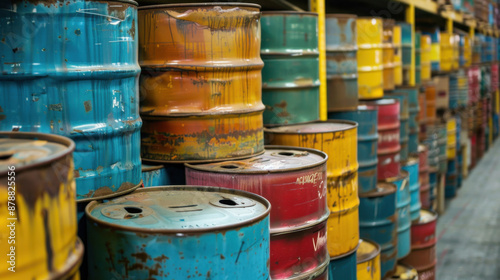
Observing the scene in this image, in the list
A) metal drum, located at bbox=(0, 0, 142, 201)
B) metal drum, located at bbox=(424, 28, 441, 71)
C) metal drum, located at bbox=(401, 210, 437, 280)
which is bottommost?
metal drum, located at bbox=(401, 210, 437, 280)

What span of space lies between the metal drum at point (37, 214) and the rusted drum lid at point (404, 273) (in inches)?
158

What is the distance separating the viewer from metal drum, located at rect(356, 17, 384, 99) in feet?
17.0

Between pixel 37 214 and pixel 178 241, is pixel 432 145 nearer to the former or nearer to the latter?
pixel 178 241

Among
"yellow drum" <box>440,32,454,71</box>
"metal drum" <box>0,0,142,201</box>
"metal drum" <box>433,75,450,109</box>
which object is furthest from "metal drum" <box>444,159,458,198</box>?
"metal drum" <box>0,0,142,201</box>

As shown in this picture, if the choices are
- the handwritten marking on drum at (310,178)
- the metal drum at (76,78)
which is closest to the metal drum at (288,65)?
the handwritten marking on drum at (310,178)

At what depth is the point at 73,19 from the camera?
7.19 feet

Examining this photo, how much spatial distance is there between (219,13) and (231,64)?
0.26 metres

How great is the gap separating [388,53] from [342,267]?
113 inches

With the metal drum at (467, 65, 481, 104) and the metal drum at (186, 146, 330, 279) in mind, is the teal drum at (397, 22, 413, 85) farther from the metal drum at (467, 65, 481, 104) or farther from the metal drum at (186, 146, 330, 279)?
the metal drum at (467, 65, 481, 104)

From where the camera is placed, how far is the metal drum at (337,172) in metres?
3.53

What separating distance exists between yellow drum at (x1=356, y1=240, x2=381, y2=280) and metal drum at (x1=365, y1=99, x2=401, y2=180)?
91 centimetres

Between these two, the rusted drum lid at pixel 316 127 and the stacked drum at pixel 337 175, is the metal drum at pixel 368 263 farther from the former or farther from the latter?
the rusted drum lid at pixel 316 127

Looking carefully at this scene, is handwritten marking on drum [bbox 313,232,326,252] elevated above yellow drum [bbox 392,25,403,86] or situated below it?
below

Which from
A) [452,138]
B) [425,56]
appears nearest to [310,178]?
[425,56]
